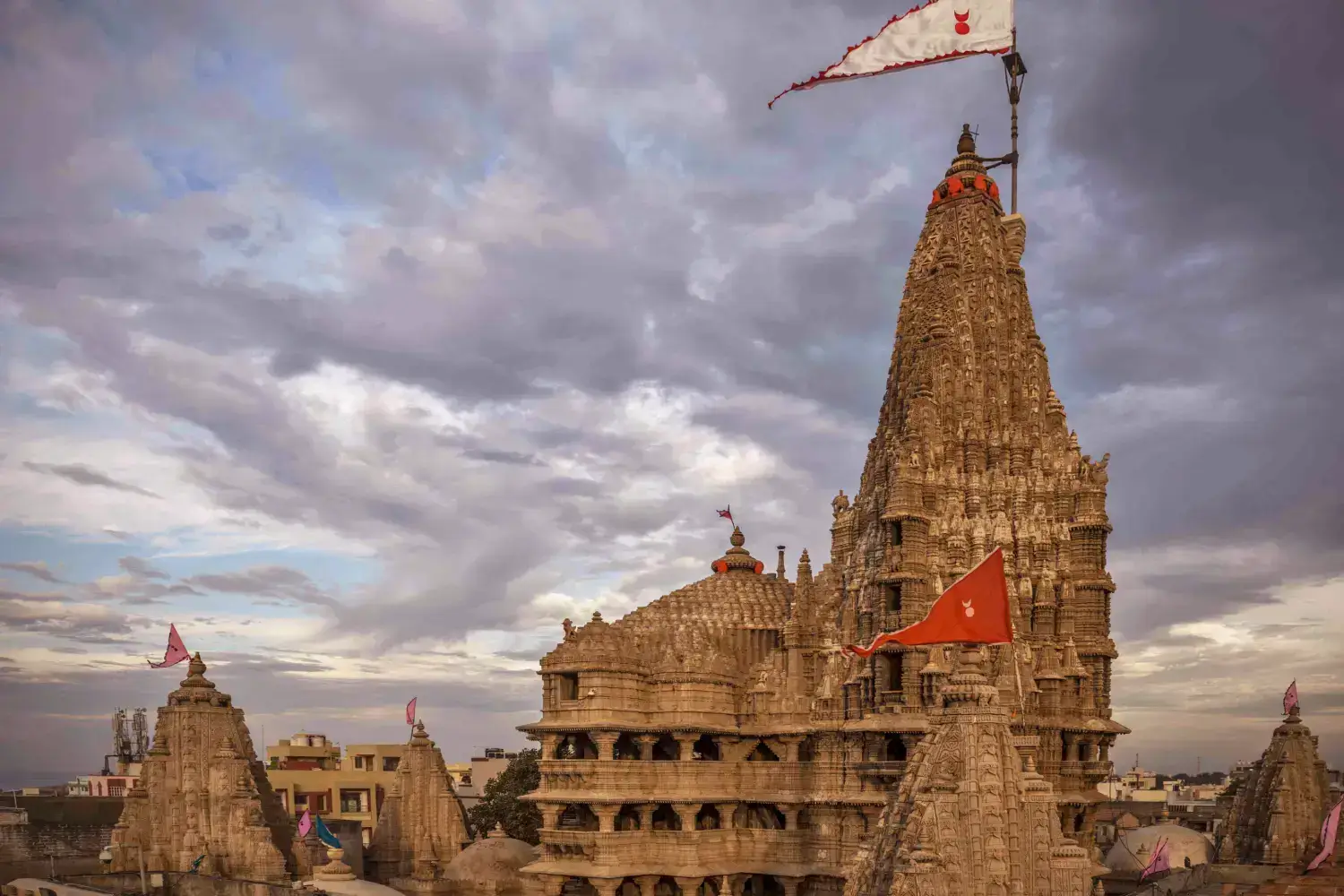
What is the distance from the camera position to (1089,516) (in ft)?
134

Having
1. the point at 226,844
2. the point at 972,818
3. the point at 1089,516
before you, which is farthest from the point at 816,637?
the point at 226,844

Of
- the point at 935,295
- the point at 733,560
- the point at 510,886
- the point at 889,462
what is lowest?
the point at 510,886

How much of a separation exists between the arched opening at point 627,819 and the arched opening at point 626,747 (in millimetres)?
1903

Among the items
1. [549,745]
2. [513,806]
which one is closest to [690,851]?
[549,745]

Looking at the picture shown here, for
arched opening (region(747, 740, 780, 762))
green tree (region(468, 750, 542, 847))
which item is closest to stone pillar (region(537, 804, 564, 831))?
arched opening (region(747, 740, 780, 762))

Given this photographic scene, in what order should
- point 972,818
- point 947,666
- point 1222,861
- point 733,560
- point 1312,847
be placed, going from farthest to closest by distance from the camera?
point 733,560 → point 1222,861 → point 1312,847 → point 947,666 → point 972,818

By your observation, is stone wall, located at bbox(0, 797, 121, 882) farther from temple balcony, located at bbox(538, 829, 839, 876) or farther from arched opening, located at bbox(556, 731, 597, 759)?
temple balcony, located at bbox(538, 829, 839, 876)

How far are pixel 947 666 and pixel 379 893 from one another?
20306 mm

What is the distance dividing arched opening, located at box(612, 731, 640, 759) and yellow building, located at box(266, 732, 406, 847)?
3257 centimetres

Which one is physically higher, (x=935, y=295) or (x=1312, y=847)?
(x=935, y=295)

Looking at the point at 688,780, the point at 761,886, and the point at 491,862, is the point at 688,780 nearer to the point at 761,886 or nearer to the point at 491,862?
the point at 761,886

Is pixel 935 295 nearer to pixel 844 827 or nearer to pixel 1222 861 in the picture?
pixel 844 827

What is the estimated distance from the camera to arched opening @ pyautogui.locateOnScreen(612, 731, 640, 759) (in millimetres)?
42438

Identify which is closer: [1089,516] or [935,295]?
[1089,516]
